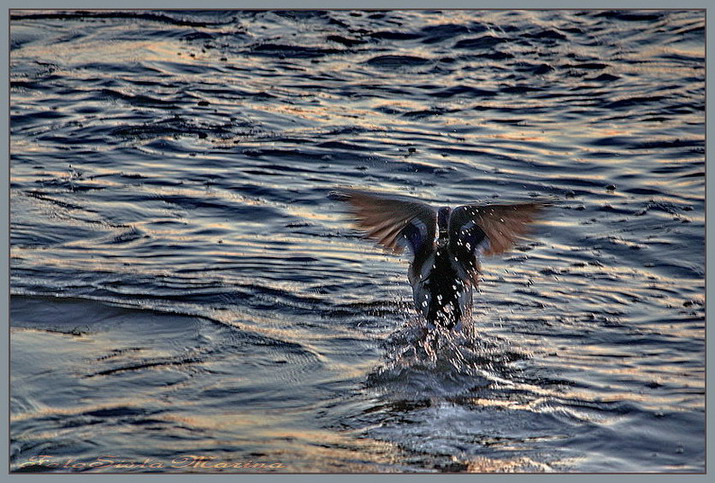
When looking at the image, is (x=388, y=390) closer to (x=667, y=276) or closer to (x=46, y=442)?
(x=46, y=442)

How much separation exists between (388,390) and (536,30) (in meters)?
7.87

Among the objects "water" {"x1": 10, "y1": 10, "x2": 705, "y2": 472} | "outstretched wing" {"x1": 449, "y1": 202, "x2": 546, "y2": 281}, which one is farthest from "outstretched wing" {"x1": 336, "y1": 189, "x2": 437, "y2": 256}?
"water" {"x1": 10, "y1": 10, "x2": 705, "y2": 472}

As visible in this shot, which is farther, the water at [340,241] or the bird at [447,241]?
the bird at [447,241]

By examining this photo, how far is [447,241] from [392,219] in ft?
1.47

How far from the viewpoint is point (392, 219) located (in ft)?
22.2

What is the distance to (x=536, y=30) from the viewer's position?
1219 cm

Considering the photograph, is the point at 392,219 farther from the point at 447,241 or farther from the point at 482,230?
the point at 482,230

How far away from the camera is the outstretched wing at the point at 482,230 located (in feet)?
21.5

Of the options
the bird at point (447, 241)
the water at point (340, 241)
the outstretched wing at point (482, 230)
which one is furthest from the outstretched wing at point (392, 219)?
the water at point (340, 241)

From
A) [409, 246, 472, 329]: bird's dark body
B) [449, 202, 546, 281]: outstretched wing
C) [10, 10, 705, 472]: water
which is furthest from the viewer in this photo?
[449, 202, 546, 281]: outstretched wing

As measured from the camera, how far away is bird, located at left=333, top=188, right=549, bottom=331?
6449 millimetres

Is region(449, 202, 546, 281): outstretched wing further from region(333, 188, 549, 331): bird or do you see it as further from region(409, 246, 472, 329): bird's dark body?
region(409, 246, 472, 329): bird's dark body

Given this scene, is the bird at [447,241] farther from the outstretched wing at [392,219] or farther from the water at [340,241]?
the water at [340,241]

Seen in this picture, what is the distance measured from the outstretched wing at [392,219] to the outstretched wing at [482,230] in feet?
0.67
